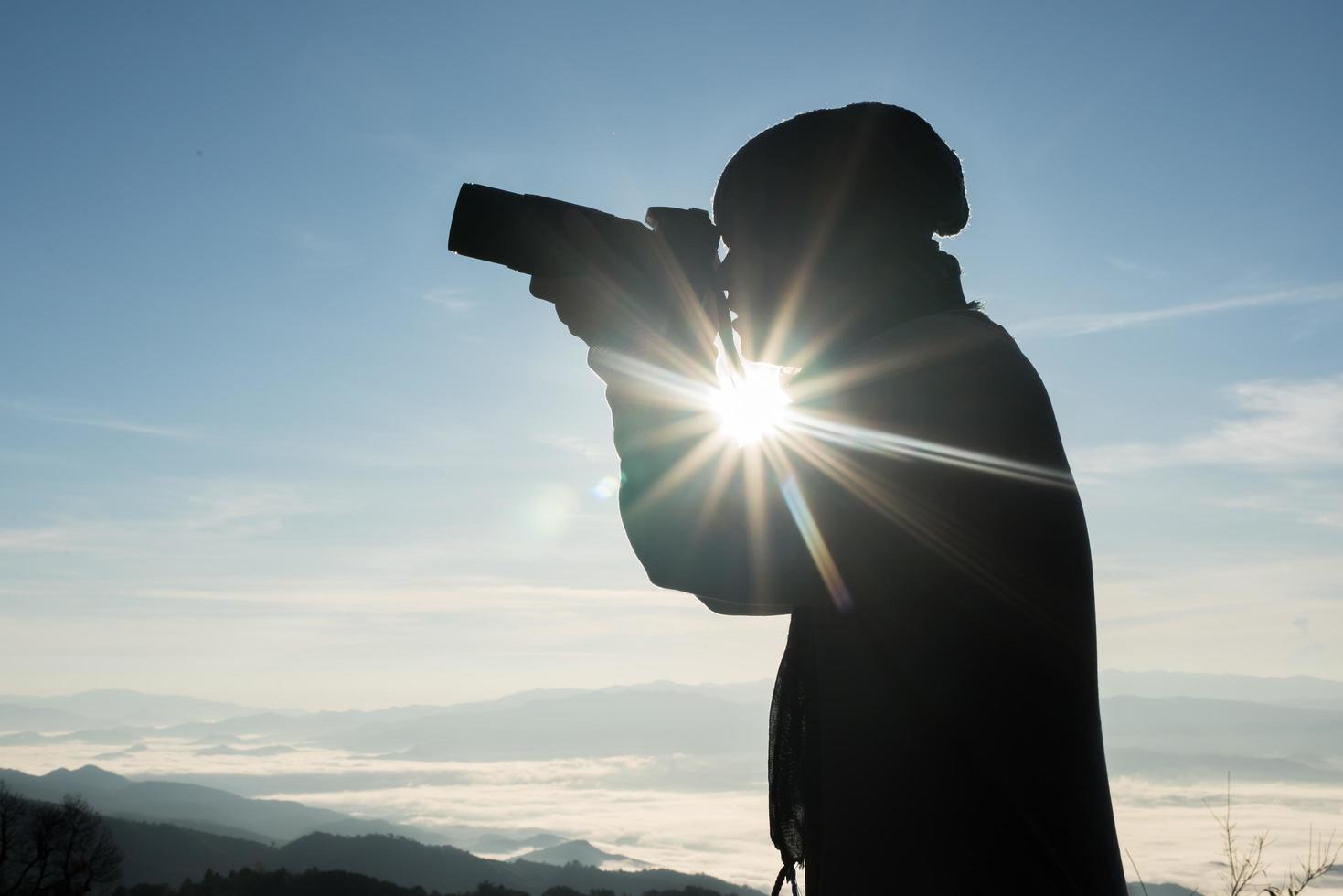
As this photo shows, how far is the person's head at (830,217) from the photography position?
2260 mm

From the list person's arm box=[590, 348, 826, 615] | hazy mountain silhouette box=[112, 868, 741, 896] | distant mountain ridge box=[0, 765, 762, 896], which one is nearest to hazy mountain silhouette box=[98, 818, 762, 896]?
distant mountain ridge box=[0, 765, 762, 896]

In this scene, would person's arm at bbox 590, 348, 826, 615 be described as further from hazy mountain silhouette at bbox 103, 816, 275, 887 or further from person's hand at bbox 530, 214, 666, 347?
hazy mountain silhouette at bbox 103, 816, 275, 887

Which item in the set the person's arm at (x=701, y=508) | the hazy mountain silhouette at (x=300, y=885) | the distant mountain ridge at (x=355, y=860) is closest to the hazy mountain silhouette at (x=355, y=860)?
the distant mountain ridge at (x=355, y=860)

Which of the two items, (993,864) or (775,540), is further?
(775,540)

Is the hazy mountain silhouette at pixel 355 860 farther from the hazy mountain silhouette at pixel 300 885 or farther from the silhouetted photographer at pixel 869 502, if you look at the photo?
the silhouetted photographer at pixel 869 502

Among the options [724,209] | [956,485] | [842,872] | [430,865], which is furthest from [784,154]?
[430,865]

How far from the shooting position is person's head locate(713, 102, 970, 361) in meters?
2.26

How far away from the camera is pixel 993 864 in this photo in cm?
167

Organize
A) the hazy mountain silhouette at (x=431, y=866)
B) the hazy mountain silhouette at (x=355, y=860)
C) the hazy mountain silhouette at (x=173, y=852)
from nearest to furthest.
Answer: the hazy mountain silhouette at (x=173, y=852)
the hazy mountain silhouette at (x=355, y=860)
the hazy mountain silhouette at (x=431, y=866)

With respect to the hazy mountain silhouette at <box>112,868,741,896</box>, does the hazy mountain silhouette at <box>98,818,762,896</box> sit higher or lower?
lower

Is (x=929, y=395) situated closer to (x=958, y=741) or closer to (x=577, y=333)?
(x=958, y=741)

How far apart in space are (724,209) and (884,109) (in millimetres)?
485

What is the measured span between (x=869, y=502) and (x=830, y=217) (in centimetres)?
81

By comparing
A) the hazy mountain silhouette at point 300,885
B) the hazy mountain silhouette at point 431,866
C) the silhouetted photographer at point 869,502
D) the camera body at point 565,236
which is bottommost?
the hazy mountain silhouette at point 431,866
